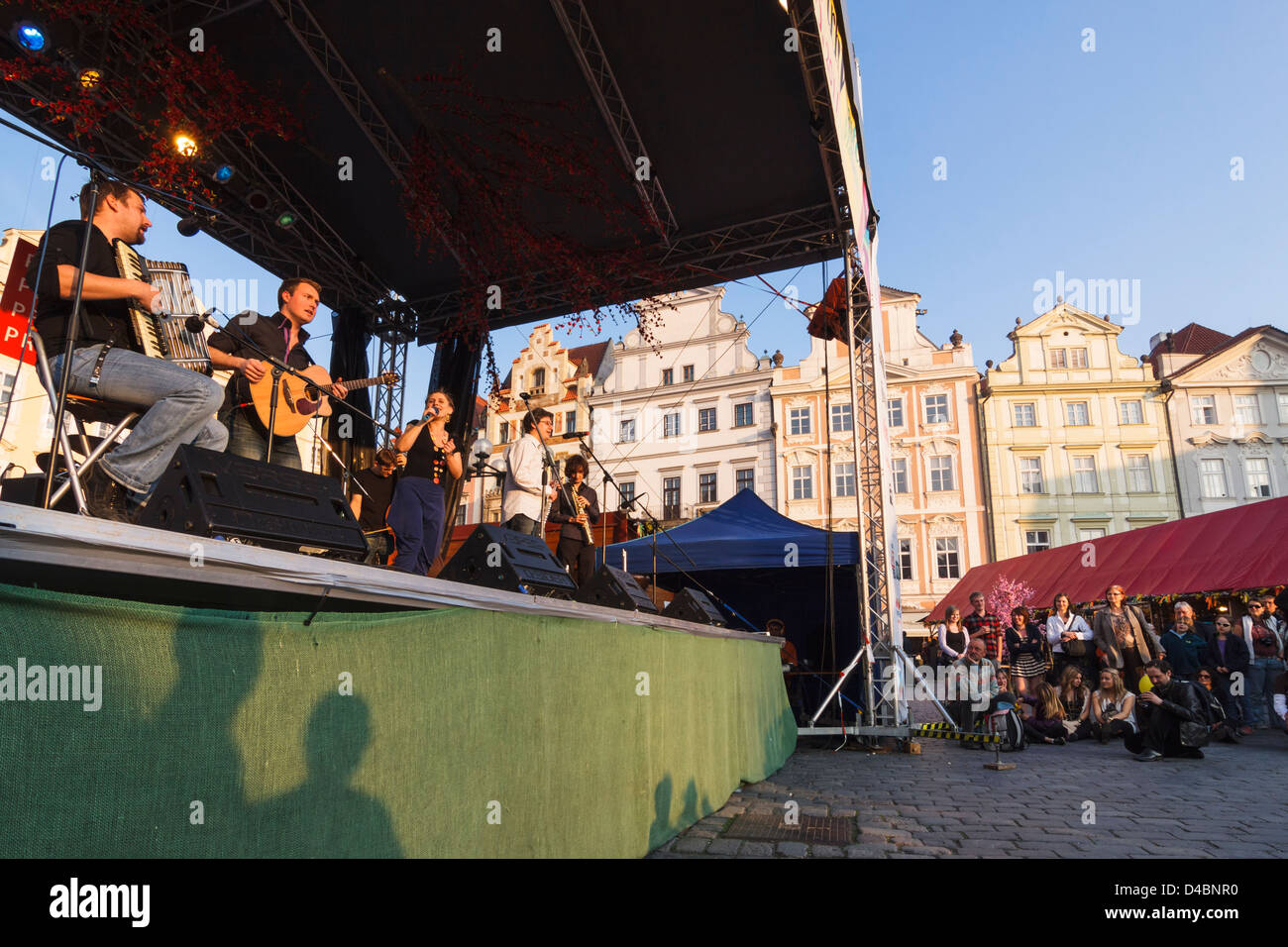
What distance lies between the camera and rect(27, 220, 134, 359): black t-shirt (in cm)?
271

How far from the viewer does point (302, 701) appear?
1.83 m

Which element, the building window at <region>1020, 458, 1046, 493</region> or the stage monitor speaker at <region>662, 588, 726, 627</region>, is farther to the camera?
the building window at <region>1020, 458, 1046, 493</region>

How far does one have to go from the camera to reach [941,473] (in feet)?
107

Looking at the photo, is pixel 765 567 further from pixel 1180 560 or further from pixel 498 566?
pixel 1180 560

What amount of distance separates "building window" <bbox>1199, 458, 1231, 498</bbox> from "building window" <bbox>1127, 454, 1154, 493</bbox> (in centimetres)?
195

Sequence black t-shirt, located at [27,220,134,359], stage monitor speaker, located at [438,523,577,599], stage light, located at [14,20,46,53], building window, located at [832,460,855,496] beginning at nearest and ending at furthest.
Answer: black t-shirt, located at [27,220,134,359], stage monitor speaker, located at [438,523,577,599], stage light, located at [14,20,46,53], building window, located at [832,460,855,496]

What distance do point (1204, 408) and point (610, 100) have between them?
3386 cm

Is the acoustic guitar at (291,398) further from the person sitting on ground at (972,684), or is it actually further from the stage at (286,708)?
the person sitting on ground at (972,684)

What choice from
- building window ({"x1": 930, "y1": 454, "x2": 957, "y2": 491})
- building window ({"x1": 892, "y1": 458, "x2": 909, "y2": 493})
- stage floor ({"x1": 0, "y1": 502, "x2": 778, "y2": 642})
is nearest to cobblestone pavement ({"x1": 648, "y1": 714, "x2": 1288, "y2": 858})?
stage floor ({"x1": 0, "y1": 502, "x2": 778, "y2": 642})

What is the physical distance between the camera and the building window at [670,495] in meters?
34.1

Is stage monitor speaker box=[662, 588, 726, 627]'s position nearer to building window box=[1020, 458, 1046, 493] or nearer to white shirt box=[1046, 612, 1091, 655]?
white shirt box=[1046, 612, 1091, 655]

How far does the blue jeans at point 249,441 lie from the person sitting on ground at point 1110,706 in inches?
379
